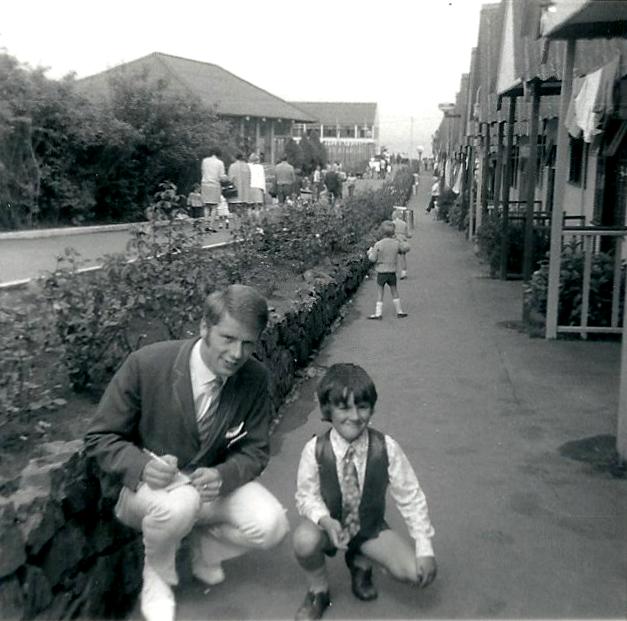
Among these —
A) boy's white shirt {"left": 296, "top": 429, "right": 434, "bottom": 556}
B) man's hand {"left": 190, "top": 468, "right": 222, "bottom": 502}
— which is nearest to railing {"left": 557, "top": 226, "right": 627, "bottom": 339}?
boy's white shirt {"left": 296, "top": 429, "right": 434, "bottom": 556}

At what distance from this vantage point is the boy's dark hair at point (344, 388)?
3811 millimetres

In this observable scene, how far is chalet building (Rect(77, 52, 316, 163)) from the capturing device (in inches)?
1736

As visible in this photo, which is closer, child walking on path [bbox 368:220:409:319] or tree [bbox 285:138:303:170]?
child walking on path [bbox 368:220:409:319]

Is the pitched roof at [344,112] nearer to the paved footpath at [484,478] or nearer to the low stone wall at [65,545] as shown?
the paved footpath at [484,478]

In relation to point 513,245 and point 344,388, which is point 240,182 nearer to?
point 513,245

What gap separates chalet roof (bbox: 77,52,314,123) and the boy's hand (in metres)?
36.5

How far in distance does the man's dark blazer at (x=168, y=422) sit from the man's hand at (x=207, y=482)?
0.08m

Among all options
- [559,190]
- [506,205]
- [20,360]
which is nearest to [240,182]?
[506,205]

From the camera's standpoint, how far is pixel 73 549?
360 cm

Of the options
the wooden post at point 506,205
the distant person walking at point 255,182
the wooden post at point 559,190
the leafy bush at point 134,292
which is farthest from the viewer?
the distant person walking at point 255,182

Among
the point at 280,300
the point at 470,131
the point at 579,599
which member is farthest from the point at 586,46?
the point at 470,131

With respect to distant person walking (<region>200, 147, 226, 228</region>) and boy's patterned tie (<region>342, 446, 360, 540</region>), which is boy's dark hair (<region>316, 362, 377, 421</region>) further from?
distant person walking (<region>200, 147, 226, 228</region>)

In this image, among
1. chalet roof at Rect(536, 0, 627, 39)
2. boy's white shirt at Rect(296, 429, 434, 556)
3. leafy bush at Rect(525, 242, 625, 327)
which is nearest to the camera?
boy's white shirt at Rect(296, 429, 434, 556)

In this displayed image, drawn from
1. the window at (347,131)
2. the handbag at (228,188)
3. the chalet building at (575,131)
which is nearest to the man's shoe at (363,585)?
the chalet building at (575,131)
